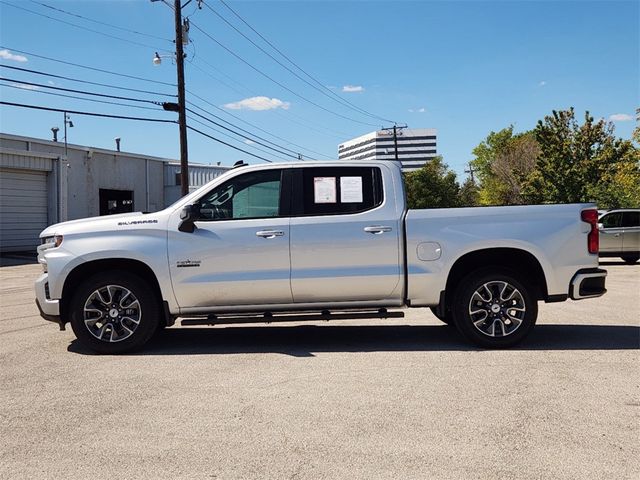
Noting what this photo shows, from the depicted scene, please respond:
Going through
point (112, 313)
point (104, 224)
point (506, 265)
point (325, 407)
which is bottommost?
point (325, 407)

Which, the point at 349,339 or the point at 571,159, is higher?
the point at 571,159

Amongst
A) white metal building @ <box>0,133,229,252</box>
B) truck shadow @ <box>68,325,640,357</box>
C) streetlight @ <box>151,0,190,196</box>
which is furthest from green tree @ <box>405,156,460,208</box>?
truck shadow @ <box>68,325,640,357</box>

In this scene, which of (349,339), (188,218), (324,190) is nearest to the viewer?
(188,218)

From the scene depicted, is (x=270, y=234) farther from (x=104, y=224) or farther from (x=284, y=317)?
(x=104, y=224)

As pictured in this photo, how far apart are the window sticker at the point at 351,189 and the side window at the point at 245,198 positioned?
0.70m

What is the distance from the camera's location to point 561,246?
5938 millimetres

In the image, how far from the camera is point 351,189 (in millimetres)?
6125

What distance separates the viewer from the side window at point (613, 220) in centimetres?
1667

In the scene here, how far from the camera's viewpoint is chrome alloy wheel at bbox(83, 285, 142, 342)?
19.2 ft

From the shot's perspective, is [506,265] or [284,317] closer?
[284,317]

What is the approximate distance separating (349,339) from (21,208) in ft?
72.8

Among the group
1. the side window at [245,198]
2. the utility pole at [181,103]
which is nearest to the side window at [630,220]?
the side window at [245,198]

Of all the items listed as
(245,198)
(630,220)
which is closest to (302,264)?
(245,198)

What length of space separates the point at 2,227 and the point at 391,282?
2268 cm
